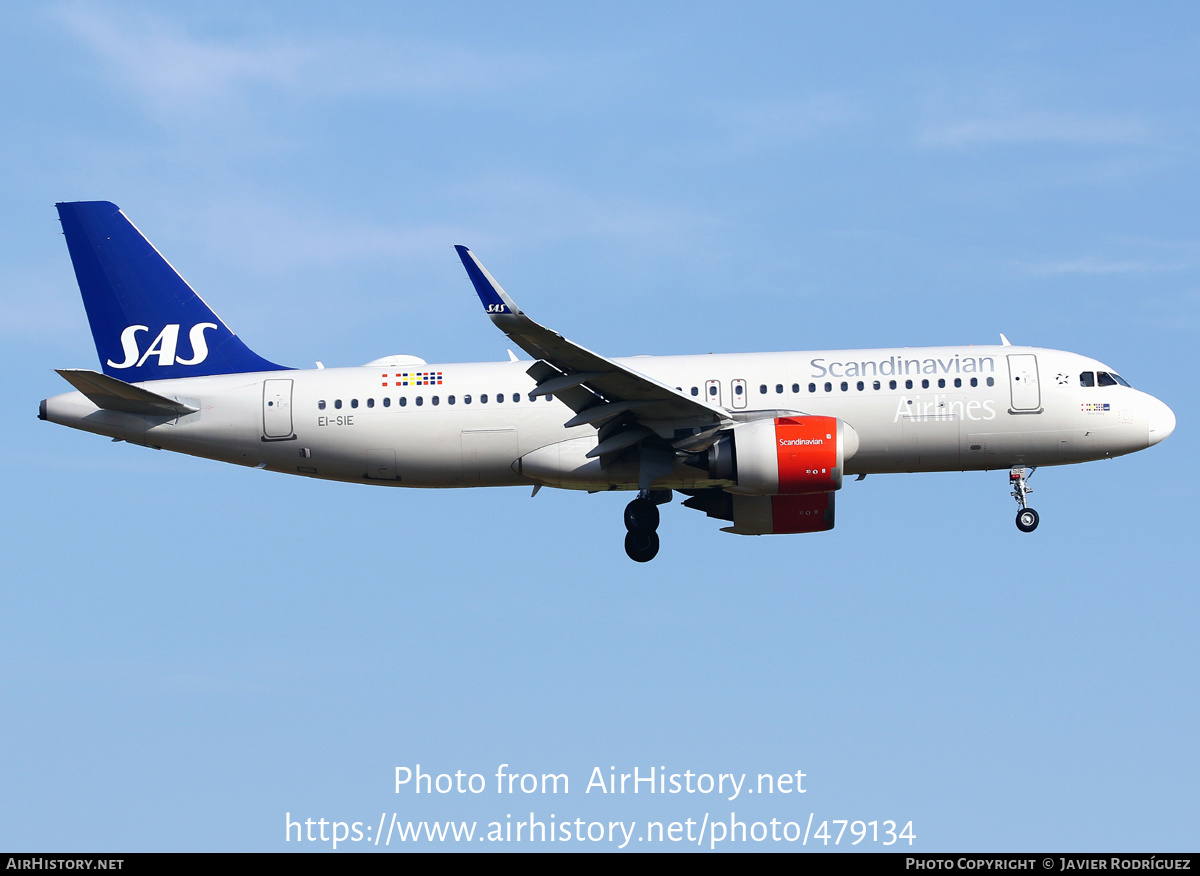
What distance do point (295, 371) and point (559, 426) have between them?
685 centimetres

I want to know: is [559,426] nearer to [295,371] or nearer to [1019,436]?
[295,371]

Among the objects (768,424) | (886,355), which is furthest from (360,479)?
(886,355)

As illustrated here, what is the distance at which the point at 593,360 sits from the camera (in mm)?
26516

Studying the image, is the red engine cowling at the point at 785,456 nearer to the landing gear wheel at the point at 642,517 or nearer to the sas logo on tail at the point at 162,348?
the landing gear wheel at the point at 642,517

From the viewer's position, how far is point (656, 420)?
28.5 meters

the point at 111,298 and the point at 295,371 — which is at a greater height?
the point at 111,298

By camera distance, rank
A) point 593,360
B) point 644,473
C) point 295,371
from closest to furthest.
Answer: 1. point 593,360
2. point 644,473
3. point 295,371

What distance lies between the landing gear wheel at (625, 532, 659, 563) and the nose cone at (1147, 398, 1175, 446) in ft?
38.3

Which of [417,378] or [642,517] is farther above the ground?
[417,378]

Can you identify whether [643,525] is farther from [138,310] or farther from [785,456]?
[138,310]

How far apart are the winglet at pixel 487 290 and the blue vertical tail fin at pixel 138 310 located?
884 cm

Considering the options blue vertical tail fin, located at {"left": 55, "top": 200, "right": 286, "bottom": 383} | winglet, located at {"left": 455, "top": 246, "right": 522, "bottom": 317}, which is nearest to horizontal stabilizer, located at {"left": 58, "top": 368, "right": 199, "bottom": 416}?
blue vertical tail fin, located at {"left": 55, "top": 200, "right": 286, "bottom": 383}

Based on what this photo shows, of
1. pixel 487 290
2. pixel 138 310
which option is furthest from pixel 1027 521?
pixel 138 310

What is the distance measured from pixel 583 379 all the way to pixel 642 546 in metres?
5.40
